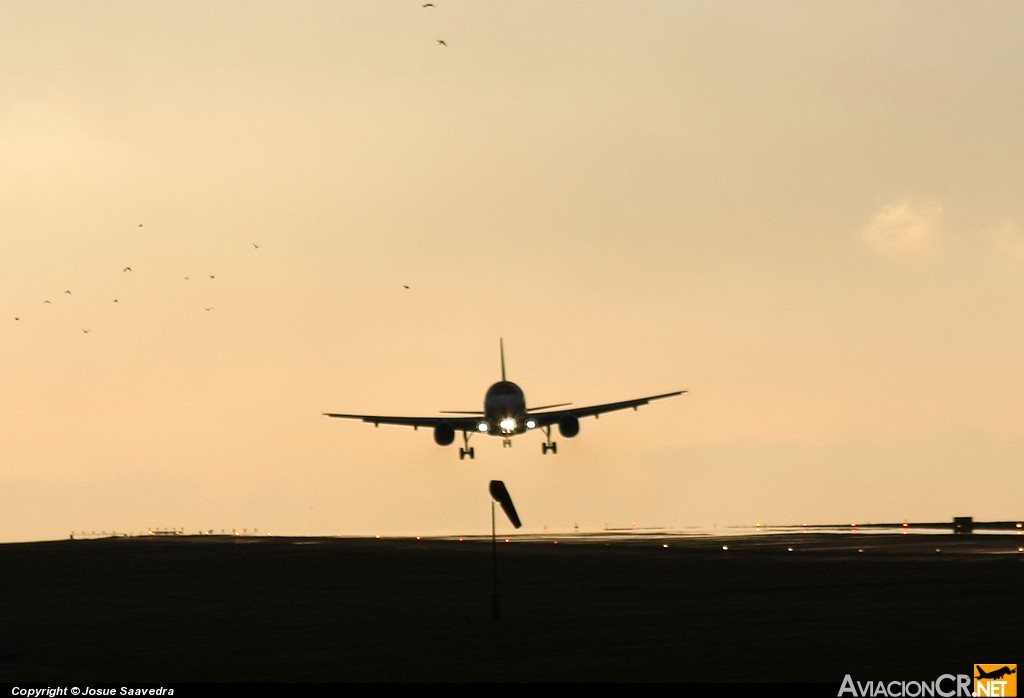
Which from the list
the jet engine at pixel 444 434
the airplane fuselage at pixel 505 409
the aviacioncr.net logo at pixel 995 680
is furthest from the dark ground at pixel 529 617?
the jet engine at pixel 444 434

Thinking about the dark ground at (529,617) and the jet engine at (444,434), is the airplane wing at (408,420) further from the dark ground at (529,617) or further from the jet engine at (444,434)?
the dark ground at (529,617)

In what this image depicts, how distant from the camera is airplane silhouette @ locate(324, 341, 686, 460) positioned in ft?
361

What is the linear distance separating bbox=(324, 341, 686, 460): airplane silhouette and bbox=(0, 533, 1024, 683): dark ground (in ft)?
126

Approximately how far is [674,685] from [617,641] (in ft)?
24.4

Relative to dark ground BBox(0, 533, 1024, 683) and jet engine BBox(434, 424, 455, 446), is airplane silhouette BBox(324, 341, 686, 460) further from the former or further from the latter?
dark ground BBox(0, 533, 1024, 683)

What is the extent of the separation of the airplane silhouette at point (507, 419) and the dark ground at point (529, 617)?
126ft

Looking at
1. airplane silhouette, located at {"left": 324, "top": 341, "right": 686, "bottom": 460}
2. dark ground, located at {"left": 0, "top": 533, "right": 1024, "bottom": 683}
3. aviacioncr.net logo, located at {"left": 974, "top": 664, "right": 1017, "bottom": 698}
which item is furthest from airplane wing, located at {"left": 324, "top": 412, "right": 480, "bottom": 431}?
aviacioncr.net logo, located at {"left": 974, "top": 664, "right": 1017, "bottom": 698}

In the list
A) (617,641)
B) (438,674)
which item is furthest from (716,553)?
(438,674)

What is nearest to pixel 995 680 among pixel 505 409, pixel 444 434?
pixel 505 409

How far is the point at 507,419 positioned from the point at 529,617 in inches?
2707

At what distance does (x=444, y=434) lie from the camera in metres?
117

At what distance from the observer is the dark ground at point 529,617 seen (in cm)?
3111

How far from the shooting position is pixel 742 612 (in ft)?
133

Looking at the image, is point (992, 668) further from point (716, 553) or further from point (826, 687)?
point (716, 553)
